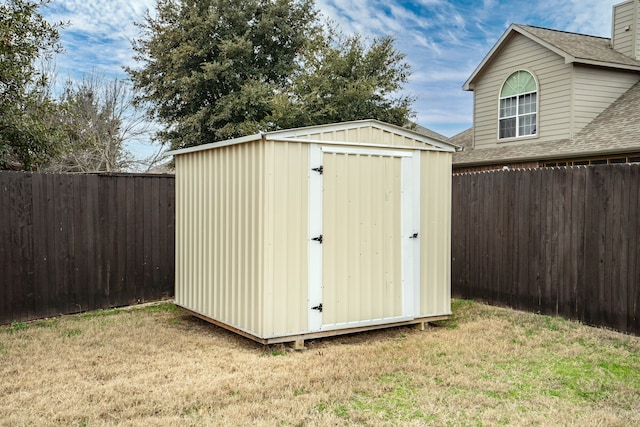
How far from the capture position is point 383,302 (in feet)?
16.9

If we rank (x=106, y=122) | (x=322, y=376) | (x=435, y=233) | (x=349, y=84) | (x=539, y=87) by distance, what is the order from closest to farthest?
(x=322, y=376) → (x=435, y=233) → (x=539, y=87) → (x=349, y=84) → (x=106, y=122)

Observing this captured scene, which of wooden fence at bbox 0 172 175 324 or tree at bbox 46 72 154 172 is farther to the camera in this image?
tree at bbox 46 72 154 172

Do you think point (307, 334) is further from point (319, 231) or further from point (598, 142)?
point (598, 142)

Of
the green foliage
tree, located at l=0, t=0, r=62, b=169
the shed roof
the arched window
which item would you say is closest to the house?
the arched window

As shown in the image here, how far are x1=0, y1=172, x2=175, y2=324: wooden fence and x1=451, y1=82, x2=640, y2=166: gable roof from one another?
22.7ft

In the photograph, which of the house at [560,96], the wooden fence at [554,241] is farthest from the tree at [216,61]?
the wooden fence at [554,241]

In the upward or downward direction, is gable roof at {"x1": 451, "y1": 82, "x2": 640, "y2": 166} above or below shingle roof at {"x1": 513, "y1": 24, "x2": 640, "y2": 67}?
below

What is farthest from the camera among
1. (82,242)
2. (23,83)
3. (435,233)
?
(23,83)

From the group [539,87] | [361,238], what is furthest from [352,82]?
[361,238]

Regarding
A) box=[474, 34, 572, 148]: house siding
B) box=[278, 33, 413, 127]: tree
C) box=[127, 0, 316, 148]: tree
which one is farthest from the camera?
box=[127, 0, 316, 148]: tree

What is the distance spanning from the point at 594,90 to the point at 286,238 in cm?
821

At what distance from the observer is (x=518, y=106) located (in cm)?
1111

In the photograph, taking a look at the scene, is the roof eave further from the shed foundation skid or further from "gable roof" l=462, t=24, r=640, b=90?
the shed foundation skid

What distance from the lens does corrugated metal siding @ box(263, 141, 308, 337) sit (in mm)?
4562
